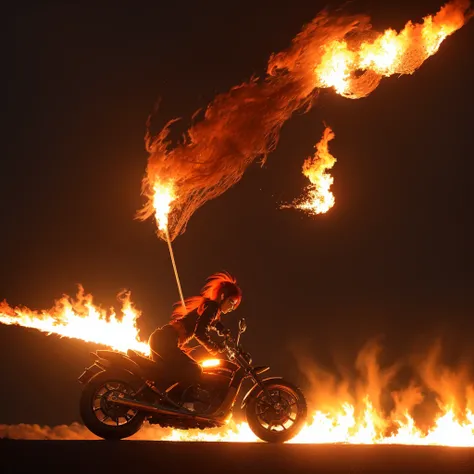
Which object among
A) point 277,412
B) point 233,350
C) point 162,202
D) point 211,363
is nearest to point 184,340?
point 211,363

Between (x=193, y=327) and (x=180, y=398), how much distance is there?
1.15m

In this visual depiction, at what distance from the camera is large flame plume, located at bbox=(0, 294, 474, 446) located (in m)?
13.3

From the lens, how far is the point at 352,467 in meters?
8.59

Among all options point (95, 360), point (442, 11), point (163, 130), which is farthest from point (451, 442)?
point (442, 11)

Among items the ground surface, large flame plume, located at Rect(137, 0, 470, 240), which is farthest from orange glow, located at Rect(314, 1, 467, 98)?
the ground surface

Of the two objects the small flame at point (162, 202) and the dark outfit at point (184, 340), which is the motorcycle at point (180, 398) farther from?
the small flame at point (162, 202)

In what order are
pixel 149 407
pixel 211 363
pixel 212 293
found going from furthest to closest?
pixel 212 293
pixel 211 363
pixel 149 407

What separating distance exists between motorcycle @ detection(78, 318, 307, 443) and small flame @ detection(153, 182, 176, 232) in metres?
4.10

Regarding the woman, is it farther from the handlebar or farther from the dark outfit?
the handlebar

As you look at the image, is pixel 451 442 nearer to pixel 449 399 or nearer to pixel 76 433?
pixel 449 399

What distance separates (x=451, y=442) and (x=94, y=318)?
6.73 meters

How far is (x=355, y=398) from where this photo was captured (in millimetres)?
17094

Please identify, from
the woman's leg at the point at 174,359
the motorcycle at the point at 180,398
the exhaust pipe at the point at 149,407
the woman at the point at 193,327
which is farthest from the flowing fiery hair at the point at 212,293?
the exhaust pipe at the point at 149,407

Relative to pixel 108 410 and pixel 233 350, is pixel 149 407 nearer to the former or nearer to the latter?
pixel 108 410
